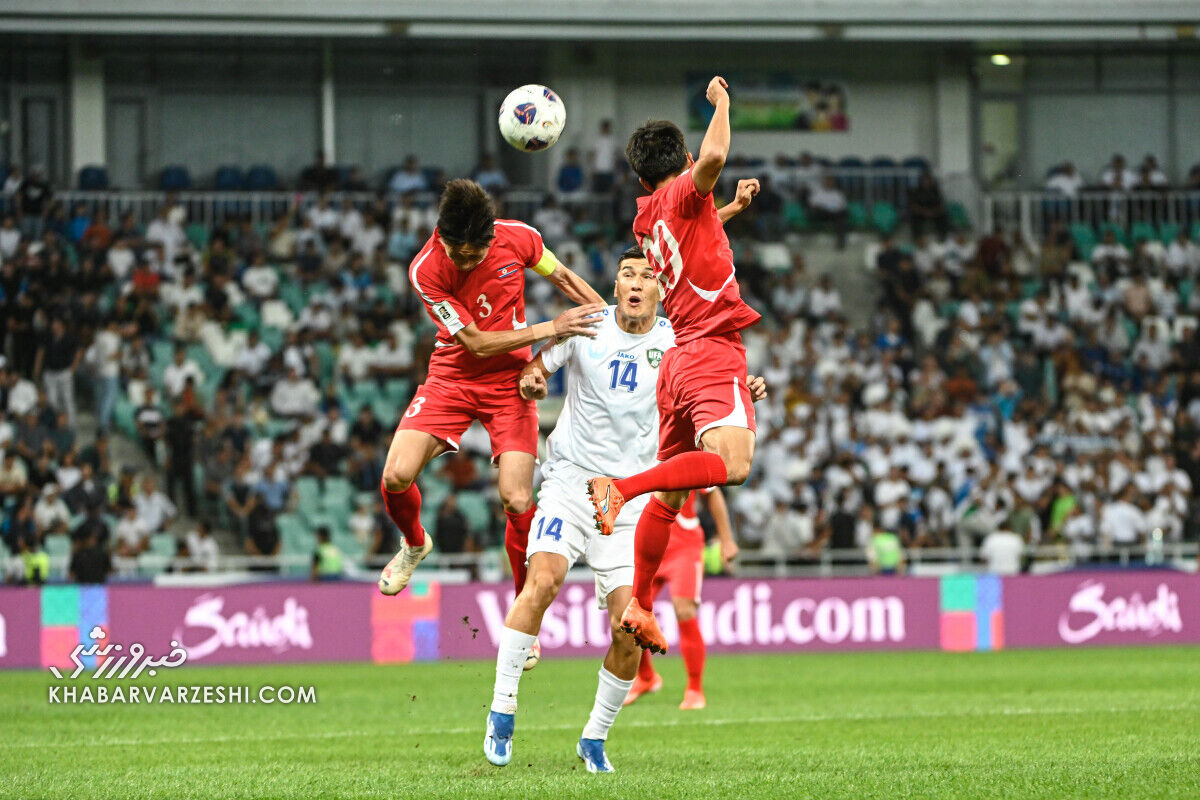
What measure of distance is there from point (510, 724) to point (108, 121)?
23.1 metres

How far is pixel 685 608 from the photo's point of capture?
13172 millimetres

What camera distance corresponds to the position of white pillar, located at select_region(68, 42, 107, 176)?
1133 inches

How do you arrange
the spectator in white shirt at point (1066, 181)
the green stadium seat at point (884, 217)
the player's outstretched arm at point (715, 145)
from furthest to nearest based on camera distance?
the spectator in white shirt at point (1066, 181), the green stadium seat at point (884, 217), the player's outstretched arm at point (715, 145)

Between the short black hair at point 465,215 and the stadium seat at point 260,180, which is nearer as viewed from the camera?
the short black hair at point 465,215

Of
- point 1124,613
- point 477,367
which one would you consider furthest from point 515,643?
point 1124,613

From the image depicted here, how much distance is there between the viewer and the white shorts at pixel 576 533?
9125 millimetres

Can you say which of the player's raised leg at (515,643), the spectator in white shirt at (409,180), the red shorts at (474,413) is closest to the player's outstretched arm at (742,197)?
the red shorts at (474,413)

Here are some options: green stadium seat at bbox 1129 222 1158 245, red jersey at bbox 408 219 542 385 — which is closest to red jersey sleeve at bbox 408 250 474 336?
red jersey at bbox 408 219 542 385

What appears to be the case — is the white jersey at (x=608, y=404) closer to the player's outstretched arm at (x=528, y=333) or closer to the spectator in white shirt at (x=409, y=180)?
the player's outstretched arm at (x=528, y=333)

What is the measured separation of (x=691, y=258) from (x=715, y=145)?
2.64 ft

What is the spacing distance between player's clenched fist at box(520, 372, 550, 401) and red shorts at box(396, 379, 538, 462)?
504 mm

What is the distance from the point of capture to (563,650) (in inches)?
Answer: 781

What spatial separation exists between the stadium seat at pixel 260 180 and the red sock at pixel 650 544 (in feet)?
68.3

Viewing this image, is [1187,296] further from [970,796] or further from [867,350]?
[970,796]
